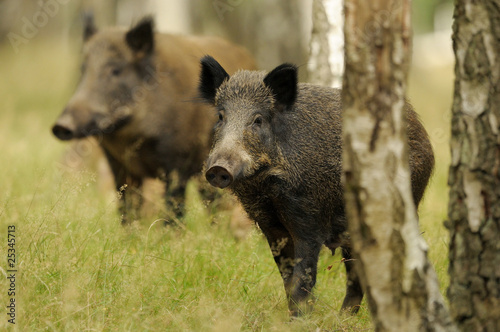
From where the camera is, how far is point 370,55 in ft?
8.50

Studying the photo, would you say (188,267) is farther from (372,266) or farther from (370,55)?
(370,55)

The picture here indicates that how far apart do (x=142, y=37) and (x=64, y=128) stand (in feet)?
4.12

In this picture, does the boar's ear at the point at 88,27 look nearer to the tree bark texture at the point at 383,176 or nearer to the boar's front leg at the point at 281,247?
the boar's front leg at the point at 281,247

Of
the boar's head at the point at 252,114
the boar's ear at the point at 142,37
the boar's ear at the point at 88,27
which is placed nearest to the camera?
the boar's head at the point at 252,114

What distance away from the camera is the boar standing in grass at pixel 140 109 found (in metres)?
6.59

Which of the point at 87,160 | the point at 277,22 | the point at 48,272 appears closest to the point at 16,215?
the point at 48,272

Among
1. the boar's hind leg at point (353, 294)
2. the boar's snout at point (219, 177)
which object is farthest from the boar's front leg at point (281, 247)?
the boar's snout at point (219, 177)

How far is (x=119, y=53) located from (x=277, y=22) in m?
3.19

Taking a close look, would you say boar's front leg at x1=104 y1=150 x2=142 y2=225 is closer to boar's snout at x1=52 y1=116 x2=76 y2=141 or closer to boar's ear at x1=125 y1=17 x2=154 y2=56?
boar's snout at x1=52 y1=116 x2=76 y2=141

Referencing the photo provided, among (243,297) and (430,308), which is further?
(243,297)

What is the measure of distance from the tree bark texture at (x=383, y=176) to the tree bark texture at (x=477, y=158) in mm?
167

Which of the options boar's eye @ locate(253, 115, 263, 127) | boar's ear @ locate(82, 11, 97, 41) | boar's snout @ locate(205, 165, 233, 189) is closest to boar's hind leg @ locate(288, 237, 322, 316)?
boar's snout @ locate(205, 165, 233, 189)

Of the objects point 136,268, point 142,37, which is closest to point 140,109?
point 142,37

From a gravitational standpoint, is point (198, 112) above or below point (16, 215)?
above
